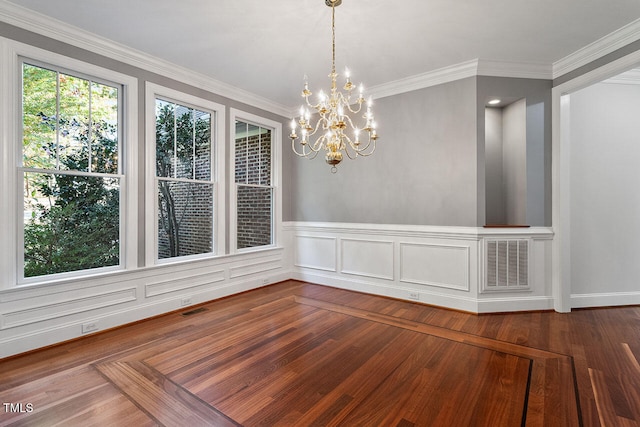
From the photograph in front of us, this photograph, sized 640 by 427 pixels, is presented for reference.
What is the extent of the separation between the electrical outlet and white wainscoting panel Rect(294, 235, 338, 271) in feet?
9.62

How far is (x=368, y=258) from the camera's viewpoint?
173 inches

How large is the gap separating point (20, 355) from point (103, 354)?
27.3 inches

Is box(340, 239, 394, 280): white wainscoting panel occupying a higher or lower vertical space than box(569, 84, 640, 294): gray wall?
lower

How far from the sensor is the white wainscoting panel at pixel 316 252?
479 cm

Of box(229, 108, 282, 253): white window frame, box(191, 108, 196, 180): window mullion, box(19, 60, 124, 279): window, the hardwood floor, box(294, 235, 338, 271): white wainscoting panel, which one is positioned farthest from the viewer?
box(294, 235, 338, 271): white wainscoting panel

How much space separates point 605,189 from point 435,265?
2.31 metres

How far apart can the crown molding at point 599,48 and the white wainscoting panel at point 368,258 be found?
113 inches

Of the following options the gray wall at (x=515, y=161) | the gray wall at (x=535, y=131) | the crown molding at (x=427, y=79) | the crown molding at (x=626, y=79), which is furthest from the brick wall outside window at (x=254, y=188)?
the crown molding at (x=626, y=79)

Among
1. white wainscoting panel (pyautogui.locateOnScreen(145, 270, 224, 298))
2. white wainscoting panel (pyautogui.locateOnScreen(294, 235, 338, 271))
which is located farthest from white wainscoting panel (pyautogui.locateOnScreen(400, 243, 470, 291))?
white wainscoting panel (pyautogui.locateOnScreen(145, 270, 224, 298))

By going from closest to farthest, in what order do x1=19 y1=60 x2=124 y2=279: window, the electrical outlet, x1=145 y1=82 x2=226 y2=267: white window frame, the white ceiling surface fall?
the white ceiling surface, x1=19 y1=60 x2=124 y2=279: window, the electrical outlet, x1=145 y1=82 x2=226 y2=267: white window frame

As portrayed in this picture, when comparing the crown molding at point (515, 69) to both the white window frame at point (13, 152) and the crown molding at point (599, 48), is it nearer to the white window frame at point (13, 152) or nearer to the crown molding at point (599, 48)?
the crown molding at point (599, 48)

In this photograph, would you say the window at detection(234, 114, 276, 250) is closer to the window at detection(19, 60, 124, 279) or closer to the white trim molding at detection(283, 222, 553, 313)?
the white trim molding at detection(283, 222, 553, 313)

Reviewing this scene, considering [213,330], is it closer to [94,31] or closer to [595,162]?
[94,31]

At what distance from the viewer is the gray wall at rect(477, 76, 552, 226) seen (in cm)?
355
